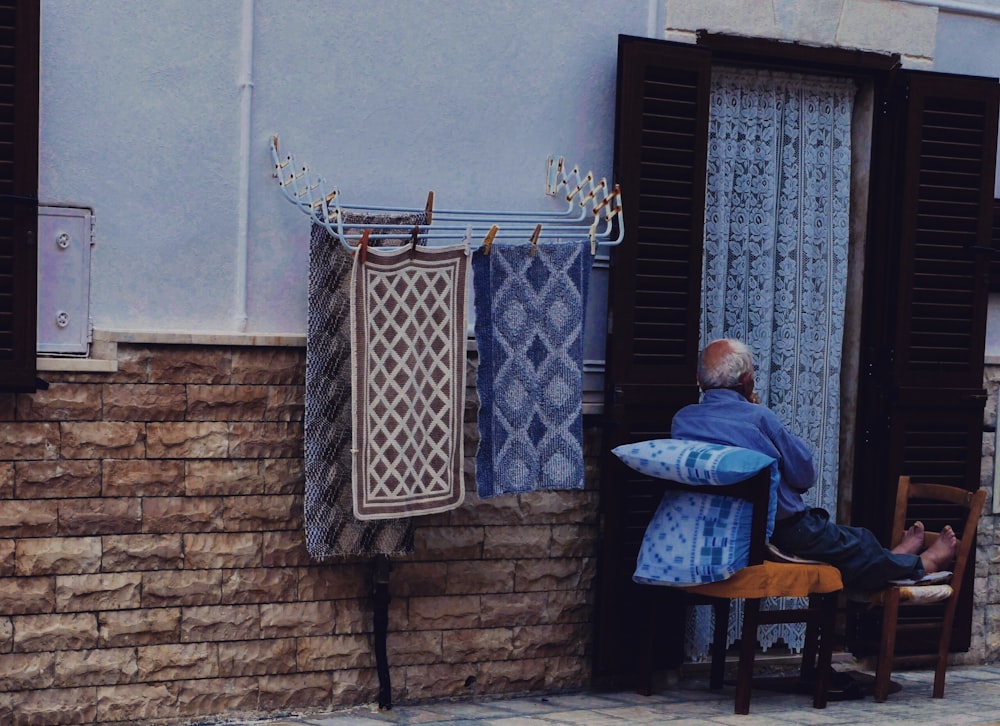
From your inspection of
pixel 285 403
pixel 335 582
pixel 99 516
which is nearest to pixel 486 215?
pixel 285 403

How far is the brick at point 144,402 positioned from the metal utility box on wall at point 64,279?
0.67 ft

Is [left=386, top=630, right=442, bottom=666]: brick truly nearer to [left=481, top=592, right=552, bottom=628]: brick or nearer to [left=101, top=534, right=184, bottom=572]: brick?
[left=481, top=592, right=552, bottom=628]: brick

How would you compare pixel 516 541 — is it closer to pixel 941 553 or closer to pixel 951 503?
pixel 941 553

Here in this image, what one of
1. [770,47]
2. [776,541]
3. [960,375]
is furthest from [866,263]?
[776,541]

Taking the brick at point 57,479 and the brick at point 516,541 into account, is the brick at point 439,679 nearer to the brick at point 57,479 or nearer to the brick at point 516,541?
the brick at point 516,541

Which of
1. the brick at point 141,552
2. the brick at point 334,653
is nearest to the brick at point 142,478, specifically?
the brick at point 141,552

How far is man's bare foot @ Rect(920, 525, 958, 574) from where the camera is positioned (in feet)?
22.2

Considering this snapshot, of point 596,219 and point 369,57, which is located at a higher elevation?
point 369,57

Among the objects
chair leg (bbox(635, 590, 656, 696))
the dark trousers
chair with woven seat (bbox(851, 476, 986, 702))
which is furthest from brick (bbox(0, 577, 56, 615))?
chair with woven seat (bbox(851, 476, 986, 702))

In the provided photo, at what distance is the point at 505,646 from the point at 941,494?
2094 mm

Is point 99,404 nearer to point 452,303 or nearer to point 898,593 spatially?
point 452,303

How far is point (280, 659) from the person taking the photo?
6.04m

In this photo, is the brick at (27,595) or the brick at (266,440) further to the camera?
the brick at (266,440)

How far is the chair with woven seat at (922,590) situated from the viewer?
6555mm
